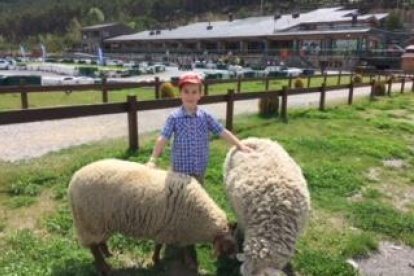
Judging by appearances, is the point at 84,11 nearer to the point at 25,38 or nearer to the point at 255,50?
the point at 25,38

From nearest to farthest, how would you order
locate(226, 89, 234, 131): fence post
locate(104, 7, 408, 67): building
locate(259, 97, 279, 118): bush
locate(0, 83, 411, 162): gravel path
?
locate(0, 83, 411, 162): gravel path, locate(226, 89, 234, 131): fence post, locate(259, 97, 279, 118): bush, locate(104, 7, 408, 67): building

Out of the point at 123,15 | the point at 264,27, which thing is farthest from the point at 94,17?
the point at 264,27

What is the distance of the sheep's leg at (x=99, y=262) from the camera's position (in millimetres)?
3639

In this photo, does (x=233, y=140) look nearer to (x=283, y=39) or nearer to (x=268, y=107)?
(x=268, y=107)

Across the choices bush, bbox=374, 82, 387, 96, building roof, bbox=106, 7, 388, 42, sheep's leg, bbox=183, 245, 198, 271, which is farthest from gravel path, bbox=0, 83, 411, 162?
building roof, bbox=106, 7, 388, 42

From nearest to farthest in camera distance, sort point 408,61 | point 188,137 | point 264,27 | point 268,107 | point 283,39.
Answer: point 188,137, point 268,107, point 408,61, point 283,39, point 264,27

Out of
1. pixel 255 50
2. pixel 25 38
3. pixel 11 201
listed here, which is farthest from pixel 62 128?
pixel 25 38

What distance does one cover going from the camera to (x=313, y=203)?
5367 mm

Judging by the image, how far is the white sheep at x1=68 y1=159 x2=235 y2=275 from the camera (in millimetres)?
3535

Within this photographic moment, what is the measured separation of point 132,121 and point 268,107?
16.8 ft

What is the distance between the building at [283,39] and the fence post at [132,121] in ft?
159

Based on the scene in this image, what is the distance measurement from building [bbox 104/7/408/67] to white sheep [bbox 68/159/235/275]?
5144cm

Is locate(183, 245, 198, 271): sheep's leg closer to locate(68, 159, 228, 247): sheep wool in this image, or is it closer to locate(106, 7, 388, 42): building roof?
locate(68, 159, 228, 247): sheep wool

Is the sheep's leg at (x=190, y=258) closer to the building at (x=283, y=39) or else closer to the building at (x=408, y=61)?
the building at (x=408, y=61)
